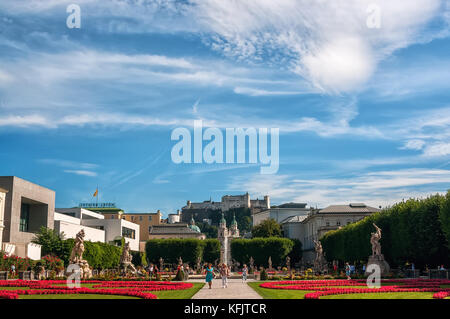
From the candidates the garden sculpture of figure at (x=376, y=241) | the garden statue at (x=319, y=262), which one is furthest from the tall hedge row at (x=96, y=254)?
the garden sculpture of figure at (x=376, y=241)

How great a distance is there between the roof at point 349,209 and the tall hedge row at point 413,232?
35486 mm

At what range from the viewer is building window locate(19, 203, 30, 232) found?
66625 millimetres

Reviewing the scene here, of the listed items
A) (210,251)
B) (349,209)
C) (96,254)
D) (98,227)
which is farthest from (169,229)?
(96,254)

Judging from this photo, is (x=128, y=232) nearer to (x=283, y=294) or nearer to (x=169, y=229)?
(x=169, y=229)

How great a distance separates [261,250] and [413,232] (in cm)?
4565

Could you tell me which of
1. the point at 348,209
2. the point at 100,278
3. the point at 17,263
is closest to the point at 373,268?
the point at 100,278

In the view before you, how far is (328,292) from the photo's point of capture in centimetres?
2681

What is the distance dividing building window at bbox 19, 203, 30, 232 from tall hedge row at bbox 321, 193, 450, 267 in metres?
43.4

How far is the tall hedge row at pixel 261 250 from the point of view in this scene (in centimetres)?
9444

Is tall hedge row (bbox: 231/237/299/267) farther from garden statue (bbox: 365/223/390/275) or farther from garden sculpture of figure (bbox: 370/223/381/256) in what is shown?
garden sculpture of figure (bbox: 370/223/381/256)

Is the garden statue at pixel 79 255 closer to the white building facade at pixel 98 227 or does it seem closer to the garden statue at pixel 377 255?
the garden statue at pixel 377 255

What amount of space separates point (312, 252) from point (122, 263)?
59.7 metres

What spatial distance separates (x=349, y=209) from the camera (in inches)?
4055
